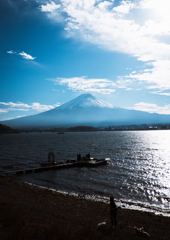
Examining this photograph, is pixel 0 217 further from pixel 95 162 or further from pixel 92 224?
pixel 95 162

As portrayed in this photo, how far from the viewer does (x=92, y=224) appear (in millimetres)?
11930

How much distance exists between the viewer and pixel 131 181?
25391mm

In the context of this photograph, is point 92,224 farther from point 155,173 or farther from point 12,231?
point 155,173

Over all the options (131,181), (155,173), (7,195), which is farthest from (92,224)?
(155,173)

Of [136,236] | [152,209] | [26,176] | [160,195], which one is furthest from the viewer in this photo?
[26,176]

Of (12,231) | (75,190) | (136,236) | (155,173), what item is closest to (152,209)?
(136,236)

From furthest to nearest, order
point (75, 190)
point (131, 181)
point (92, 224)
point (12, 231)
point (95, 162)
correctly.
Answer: point (95, 162), point (131, 181), point (75, 190), point (92, 224), point (12, 231)

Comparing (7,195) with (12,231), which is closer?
(12,231)

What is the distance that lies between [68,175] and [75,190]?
7.40m

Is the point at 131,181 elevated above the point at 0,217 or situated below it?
below

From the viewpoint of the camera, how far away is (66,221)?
473 inches

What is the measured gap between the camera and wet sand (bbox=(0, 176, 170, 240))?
388 inches

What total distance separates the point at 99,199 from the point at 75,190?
381cm

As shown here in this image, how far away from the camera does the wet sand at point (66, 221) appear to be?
985 centimetres
